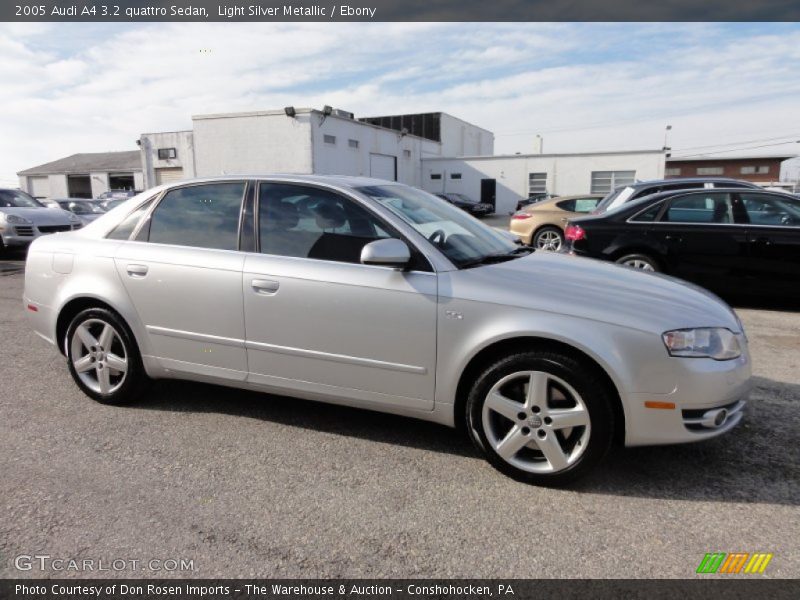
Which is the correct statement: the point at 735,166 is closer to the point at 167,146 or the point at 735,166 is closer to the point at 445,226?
the point at 167,146

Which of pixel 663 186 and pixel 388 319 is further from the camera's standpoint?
pixel 663 186

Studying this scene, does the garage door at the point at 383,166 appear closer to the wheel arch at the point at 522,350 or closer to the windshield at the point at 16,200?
the windshield at the point at 16,200

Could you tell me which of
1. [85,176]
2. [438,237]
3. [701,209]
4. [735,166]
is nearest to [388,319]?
Result: [438,237]

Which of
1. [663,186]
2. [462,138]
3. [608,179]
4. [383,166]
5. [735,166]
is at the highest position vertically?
[462,138]

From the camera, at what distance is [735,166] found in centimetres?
5472

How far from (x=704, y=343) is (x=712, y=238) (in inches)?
186

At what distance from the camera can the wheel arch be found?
2754mm

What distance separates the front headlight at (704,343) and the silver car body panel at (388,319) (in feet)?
0.13

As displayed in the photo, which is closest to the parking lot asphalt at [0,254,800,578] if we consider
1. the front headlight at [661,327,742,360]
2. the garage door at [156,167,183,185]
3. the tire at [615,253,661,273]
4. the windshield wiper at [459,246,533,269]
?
the front headlight at [661,327,742,360]

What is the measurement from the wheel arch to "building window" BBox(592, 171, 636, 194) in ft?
107

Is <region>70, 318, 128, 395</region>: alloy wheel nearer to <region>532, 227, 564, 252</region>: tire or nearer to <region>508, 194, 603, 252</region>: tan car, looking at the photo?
<region>508, 194, 603, 252</region>: tan car

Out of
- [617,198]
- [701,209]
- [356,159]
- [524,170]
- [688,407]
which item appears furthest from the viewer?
[524,170]

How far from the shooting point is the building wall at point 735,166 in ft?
175

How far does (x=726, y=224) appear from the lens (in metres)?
6.80
